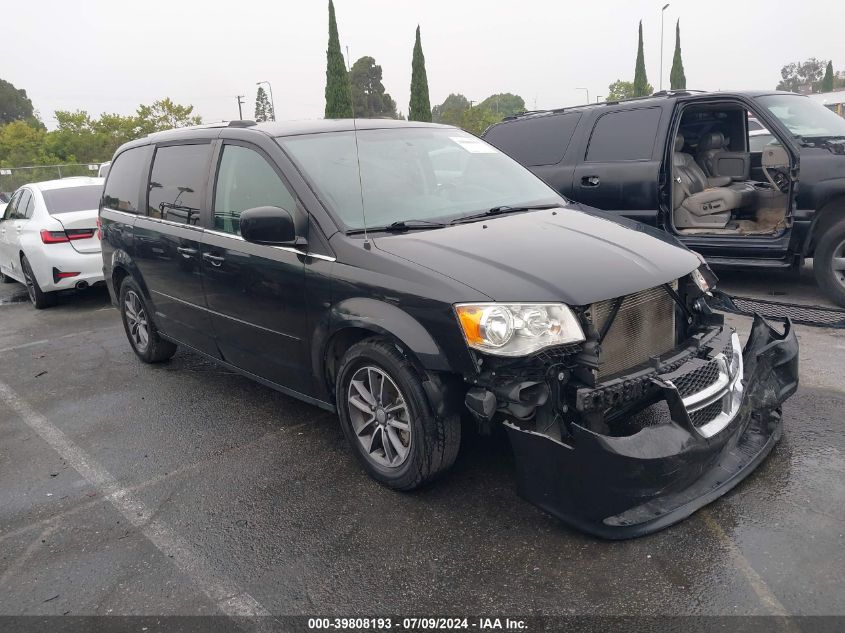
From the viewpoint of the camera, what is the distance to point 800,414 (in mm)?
3971

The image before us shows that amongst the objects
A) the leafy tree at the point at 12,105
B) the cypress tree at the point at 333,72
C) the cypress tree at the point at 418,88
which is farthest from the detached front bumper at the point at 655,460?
the leafy tree at the point at 12,105

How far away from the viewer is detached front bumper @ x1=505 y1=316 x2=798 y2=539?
2668 mm

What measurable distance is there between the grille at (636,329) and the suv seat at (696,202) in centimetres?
428

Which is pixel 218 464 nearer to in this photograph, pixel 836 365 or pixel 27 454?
pixel 27 454

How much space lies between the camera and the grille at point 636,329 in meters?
2.99

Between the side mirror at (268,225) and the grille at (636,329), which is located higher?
the side mirror at (268,225)

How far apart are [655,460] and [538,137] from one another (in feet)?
19.2

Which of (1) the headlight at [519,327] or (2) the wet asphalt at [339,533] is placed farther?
(1) the headlight at [519,327]

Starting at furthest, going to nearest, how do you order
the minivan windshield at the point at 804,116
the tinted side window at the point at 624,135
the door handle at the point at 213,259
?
the tinted side window at the point at 624,135 → the minivan windshield at the point at 804,116 → the door handle at the point at 213,259

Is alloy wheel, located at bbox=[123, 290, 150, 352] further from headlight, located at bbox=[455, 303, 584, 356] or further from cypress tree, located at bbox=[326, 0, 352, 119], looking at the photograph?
cypress tree, located at bbox=[326, 0, 352, 119]

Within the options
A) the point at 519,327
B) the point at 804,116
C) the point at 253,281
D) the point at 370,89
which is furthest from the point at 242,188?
the point at 370,89

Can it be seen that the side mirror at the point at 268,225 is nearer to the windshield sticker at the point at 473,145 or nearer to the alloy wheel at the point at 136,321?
the windshield sticker at the point at 473,145

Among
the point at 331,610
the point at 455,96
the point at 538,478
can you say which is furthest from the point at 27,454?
the point at 455,96

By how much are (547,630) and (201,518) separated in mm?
1818
